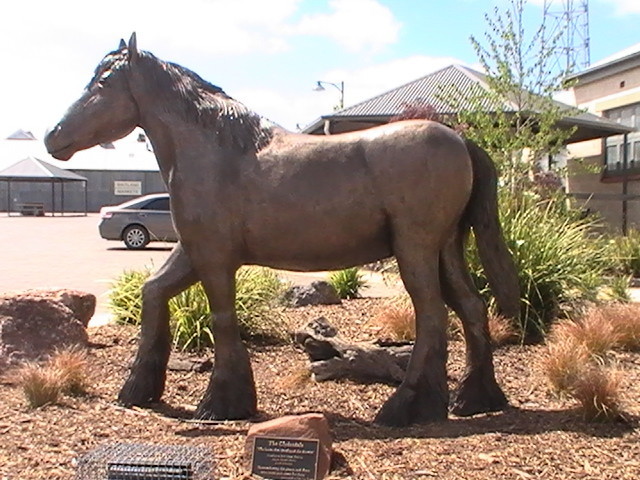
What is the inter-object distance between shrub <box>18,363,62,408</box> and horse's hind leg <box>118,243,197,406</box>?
1.26ft

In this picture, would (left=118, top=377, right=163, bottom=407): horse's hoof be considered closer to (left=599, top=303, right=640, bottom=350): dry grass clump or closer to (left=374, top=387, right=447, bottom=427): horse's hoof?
(left=374, top=387, right=447, bottom=427): horse's hoof

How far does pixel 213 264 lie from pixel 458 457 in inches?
66.8

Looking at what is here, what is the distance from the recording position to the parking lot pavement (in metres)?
11.9

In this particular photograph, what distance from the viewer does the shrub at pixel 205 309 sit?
6539 millimetres

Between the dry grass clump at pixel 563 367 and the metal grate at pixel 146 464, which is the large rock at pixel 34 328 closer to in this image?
the metal grate at pixel 146 464

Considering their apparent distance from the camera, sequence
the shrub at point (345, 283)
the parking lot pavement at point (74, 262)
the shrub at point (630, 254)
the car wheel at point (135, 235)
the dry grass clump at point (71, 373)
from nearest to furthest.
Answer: the dry grass clump at point (71, 373), the shrub at point (345, 283), the parking lot pavement at point (74, 262), the shrub at point (630, 254), the car wheel at point (135, 235)

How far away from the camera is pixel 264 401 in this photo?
193 inches

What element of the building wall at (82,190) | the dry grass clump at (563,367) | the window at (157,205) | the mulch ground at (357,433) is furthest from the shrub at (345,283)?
the building wall at (82,190)

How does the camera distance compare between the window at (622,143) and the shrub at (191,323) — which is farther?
the window at (622,143)

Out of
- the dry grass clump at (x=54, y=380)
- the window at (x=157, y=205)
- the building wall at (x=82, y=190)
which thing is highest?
the building wall at (x=82, y=190)

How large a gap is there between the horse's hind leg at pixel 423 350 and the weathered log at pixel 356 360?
3.85 ft

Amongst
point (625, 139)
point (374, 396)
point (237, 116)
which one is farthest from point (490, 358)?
point (625, 139)

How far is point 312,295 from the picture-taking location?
9.17 metres

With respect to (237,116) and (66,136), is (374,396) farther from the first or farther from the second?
(66,136)
